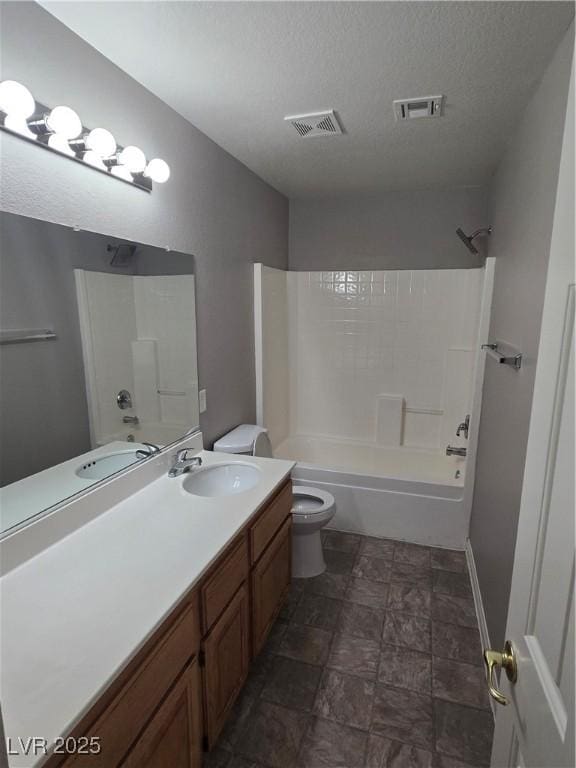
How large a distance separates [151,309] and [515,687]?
1.73 m

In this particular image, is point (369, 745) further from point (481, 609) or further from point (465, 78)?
point (465, 78)

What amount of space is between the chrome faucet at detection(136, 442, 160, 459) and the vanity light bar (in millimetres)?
1076

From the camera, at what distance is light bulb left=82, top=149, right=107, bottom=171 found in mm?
1377

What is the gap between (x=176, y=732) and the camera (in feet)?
3.75

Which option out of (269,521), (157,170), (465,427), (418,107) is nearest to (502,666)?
(269,521)

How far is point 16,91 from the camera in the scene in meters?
1.09

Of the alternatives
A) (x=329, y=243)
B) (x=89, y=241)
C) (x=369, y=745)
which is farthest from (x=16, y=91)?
(x=329, y=243)

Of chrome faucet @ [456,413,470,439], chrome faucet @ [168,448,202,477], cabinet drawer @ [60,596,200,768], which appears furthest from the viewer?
chrome faucet @ [456,413,470,439]

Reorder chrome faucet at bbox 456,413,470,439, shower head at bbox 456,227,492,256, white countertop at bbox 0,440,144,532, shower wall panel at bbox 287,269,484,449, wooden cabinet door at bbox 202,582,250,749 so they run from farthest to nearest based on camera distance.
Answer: shower wall panel at bbox 287,269,484,449
chrome faucet at bbox 456,413,470,439
shower head at bbox 456,227,492,256
wooden cabinet door at bbox 202,582,250,749
white countertop at bbox 0,440,144,532

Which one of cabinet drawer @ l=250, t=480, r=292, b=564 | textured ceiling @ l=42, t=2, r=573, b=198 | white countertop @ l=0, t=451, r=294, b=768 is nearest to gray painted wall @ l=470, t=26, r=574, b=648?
textured ceiling @ l=42, t=2, r=573, b=198

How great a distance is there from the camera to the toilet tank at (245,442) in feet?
7.89

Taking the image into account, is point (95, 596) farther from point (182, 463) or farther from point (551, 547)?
point (551, 547)

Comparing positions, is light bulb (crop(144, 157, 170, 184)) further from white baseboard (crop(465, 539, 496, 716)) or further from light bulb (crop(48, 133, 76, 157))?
white baseboard (crop(465, 539, 496, 716))

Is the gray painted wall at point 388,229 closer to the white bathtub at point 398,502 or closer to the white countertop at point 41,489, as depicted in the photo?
the white bathtub at point 398,502
